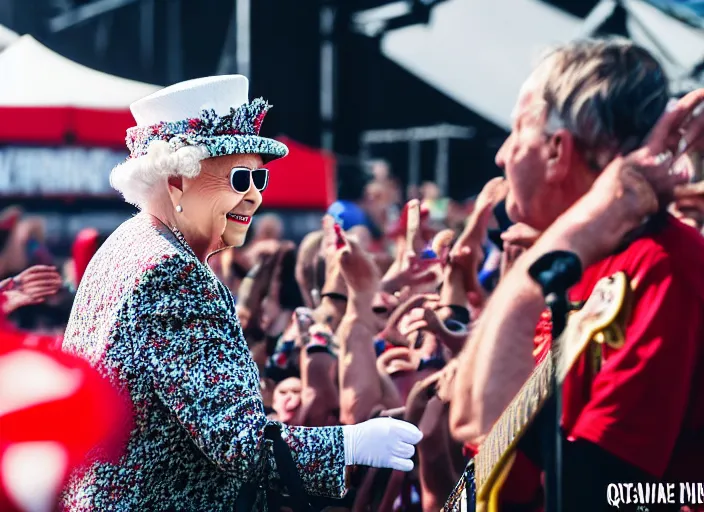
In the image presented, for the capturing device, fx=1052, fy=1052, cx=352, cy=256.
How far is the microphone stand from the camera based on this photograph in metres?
1.93

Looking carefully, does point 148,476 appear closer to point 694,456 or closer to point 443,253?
point 694,456

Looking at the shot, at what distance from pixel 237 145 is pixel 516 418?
0.92 metres

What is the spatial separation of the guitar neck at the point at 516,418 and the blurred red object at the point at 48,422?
78 cm

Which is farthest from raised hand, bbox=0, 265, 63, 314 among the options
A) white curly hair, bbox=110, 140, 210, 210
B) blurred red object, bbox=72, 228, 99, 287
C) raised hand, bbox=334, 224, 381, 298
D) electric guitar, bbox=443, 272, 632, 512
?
electric guitar, bbox=443, 272, 632, 512

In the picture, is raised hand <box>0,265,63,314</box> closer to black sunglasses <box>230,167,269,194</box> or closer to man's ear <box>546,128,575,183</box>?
black sunglasses <box>230,167,269,194</box>

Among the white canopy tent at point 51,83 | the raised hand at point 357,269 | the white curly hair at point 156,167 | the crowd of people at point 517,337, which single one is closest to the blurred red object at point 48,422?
the crowd of people at point 517,337

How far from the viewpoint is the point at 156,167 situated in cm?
246

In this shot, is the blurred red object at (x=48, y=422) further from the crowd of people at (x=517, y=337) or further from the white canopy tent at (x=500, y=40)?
the white canopy tent at (x=500, y=40)

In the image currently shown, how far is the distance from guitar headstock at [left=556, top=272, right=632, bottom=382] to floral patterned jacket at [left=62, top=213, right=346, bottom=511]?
52 cm

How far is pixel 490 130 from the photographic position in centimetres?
675

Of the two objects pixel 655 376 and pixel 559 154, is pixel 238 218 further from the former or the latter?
pixel 655 376

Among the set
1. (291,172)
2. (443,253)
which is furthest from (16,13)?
(443,253)

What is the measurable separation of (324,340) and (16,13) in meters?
4.88

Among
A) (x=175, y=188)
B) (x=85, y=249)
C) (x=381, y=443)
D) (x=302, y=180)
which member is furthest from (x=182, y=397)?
(x=302, y=180)
